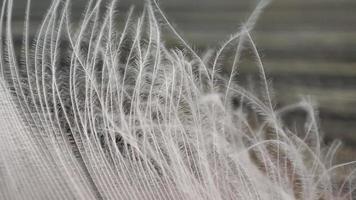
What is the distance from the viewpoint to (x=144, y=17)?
26.9 inches

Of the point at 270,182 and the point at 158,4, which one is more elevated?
the point at 158,4

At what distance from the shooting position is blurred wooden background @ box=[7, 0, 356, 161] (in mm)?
571

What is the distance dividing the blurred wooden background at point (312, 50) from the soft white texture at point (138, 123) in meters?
0.01

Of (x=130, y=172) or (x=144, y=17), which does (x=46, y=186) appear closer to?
(x=130, y=172)

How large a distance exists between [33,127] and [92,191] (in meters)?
0.14

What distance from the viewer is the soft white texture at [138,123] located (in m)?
0.61

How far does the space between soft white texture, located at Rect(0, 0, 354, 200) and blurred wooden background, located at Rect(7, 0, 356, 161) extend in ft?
0.05

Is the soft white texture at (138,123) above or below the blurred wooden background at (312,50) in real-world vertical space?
below

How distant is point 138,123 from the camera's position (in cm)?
69

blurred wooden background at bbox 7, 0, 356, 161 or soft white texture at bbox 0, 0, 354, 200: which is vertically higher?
blurred wooden background at bbox 7, 0, 356, 161

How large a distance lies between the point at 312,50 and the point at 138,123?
9.8 inches

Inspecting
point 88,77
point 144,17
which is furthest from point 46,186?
point 144,17

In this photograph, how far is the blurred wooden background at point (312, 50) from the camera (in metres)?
0.57

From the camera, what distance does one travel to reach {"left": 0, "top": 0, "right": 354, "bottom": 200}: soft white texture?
0.61 meters
